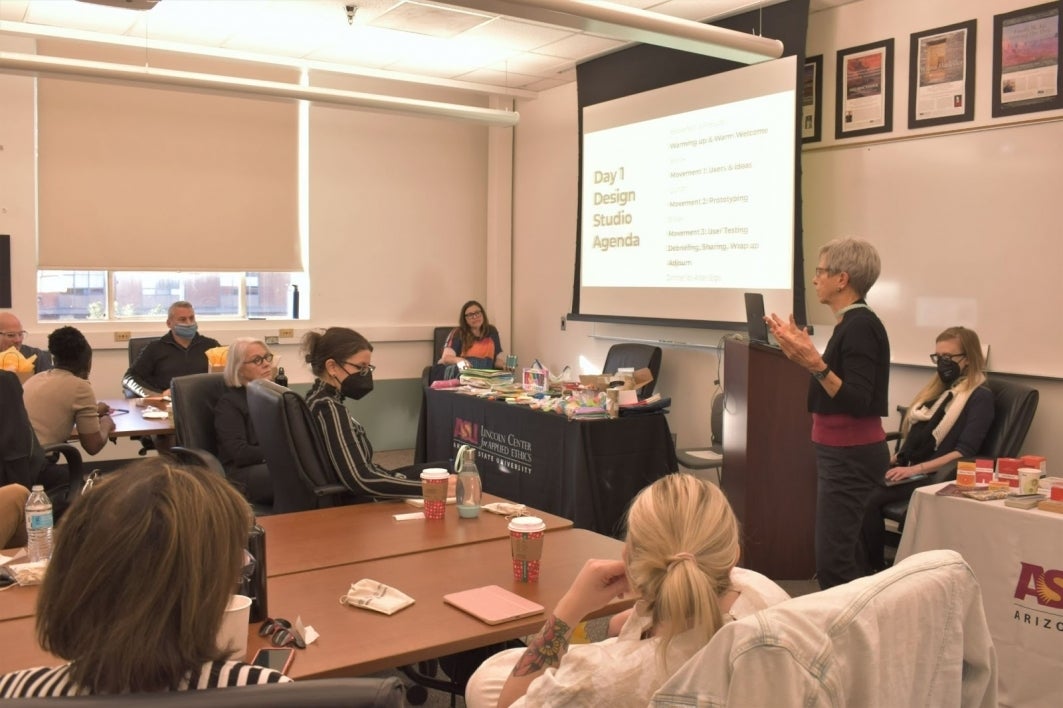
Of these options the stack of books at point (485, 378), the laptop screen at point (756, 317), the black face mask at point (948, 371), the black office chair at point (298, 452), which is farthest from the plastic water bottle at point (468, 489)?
the stack of books at point (485, 378)

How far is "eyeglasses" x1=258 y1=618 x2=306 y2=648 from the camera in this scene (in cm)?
182

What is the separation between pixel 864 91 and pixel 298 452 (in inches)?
154

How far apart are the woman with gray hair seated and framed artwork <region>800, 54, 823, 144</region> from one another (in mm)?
3501

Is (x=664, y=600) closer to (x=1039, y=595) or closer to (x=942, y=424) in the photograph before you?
(x=1039, y=595)

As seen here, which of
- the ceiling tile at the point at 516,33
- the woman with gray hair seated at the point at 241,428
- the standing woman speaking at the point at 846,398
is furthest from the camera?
the ceiling tile at the point at 516,33

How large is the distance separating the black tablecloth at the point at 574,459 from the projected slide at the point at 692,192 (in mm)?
1502

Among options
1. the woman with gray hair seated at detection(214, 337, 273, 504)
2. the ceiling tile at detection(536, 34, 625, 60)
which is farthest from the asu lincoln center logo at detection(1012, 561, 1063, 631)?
the ceiling tile at detection(536, 34, 625, 60)

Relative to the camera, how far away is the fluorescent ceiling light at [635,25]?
4.39 metres

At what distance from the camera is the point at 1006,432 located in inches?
165

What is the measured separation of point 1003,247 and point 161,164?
19.1 ft

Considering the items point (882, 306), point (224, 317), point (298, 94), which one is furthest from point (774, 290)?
point (224, 317)

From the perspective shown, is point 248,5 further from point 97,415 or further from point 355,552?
point 355,552

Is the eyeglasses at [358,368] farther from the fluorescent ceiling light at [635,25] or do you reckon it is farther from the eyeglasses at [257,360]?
the fluorescent ceiling light at [635,25]

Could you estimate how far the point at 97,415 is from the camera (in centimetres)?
439
